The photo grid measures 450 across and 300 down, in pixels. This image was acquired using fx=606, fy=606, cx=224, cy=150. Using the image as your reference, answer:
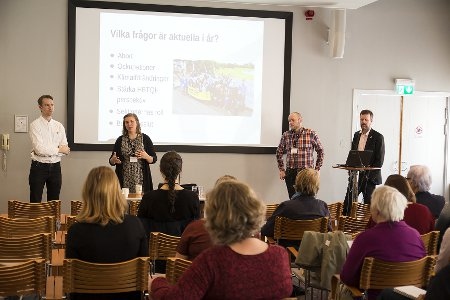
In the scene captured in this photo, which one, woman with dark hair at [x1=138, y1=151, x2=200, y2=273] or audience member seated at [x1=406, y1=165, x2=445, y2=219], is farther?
audience member seated at [x1=406, y1=165, x2=445, y2=219]

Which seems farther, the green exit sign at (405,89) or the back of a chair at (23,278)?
the green exit sign at (405,89)

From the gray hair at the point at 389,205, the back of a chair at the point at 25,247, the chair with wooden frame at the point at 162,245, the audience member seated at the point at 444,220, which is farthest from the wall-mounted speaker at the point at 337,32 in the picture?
the back of a chair at the point at 25,247

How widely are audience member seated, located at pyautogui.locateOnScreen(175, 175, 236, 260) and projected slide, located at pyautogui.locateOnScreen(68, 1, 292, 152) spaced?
5.01 metres

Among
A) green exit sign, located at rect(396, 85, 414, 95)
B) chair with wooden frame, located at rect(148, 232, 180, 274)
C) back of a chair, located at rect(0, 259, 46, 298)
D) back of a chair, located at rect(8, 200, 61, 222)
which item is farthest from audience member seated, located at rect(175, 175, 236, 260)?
green exit sign, located at rect(396, 85, 414, 95)

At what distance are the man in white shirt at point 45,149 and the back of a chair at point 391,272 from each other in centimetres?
473

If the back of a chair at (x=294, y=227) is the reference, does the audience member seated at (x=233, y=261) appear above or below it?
above

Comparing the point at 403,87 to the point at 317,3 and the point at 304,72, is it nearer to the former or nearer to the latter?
the point at 304,72

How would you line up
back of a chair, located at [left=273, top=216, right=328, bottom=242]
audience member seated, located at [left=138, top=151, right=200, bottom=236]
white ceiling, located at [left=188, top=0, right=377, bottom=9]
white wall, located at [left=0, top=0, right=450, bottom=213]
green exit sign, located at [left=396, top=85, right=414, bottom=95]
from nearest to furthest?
audience member seated, located at [left=138, top=151, right=200, bottom=236]
back of a chair, located at [left=273, top=216, right=328, bottom=242]
white wall, located at [left=0, top=0, right=450, bottom=213]
white ceiling, located at [left=188, top=0, right=377, bottom=9]
green exit sign, located at [left=396, top=85, right=414, bottom=95]

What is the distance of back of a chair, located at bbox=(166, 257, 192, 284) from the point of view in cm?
314

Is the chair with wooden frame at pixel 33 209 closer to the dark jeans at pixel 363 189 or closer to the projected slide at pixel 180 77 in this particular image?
the projected slide at pixel 180 77

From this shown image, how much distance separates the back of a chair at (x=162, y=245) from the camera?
407cm

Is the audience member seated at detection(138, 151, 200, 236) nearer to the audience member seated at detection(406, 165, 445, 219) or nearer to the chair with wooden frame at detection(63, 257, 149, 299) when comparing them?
the chair with wooden frame at detection(63, 257, 149, 299)

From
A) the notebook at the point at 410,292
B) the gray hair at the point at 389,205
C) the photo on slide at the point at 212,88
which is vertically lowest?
the notebook at the point at 410,292

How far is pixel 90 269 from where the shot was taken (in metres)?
3.15
